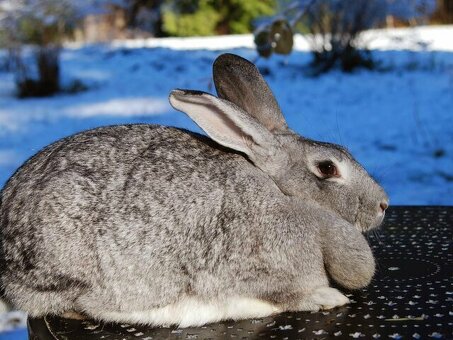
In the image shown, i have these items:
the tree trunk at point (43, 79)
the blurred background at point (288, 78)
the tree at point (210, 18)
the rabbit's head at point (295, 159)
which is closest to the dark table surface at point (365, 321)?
the rabbit's head at point (295, 159)

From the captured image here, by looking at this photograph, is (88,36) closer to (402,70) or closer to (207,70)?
(207,70)

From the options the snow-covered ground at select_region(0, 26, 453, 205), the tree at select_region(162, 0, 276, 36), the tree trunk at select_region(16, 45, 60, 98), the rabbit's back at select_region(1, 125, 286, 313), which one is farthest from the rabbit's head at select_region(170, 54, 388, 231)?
the tree at select_region(162, 0, 276, 36)

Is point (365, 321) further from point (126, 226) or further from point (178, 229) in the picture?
point (126, 226)

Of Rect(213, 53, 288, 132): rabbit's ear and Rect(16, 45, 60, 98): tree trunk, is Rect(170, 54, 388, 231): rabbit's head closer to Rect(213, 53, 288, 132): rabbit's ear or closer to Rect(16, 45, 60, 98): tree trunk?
Rect(213, 53, 288, 132): rabbit's ear

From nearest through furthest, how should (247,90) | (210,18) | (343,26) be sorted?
(247,90)
(343,26)
(210,18)

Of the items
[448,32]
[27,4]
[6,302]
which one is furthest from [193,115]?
[448,32]

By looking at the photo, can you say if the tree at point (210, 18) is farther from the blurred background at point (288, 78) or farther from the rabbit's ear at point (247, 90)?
the rabbit's ear at point (247, 90)

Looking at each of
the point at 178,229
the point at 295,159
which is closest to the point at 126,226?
the point at 178,229
